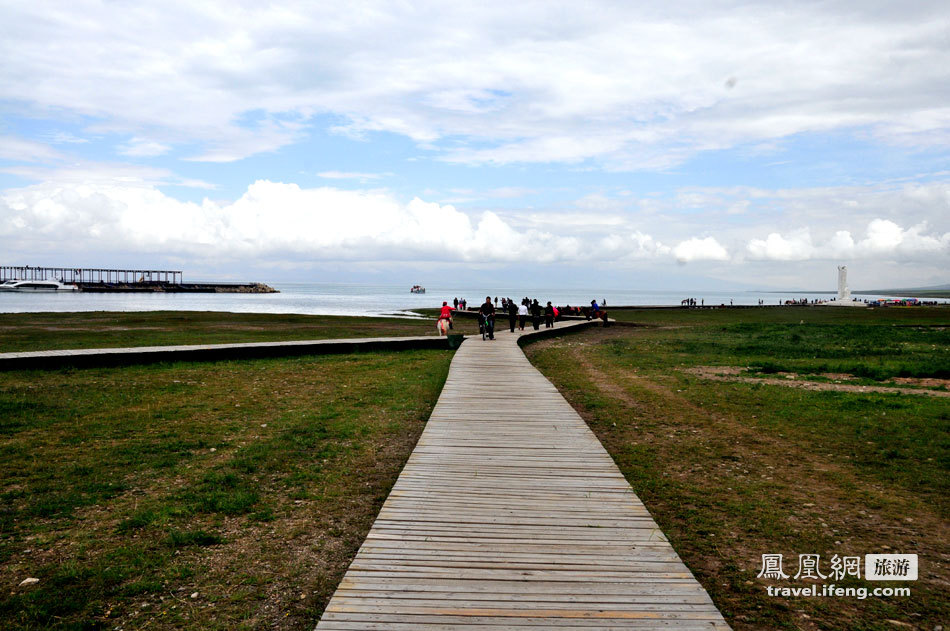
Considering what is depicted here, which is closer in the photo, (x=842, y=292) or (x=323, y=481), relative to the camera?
(x=323, y=481)

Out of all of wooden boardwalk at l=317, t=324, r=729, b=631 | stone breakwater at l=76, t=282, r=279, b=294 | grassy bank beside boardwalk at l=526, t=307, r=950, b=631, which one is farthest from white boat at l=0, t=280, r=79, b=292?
wooden boardwalk at l=317, t=324, r=729, b=631

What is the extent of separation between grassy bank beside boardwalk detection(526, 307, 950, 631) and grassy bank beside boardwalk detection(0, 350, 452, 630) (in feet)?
11.5

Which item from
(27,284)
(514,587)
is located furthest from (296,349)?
(27,284)

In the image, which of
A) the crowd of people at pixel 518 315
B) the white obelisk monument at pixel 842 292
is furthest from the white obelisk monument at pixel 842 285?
the crowd of people at pixel 518 315

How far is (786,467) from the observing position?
28.6ft

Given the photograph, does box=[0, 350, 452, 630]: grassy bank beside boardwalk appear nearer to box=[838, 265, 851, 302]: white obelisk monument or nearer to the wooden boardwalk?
the wooden boardwalk

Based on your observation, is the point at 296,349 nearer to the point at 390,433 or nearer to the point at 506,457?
the point at 390,433

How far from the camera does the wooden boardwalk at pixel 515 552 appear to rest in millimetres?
4172

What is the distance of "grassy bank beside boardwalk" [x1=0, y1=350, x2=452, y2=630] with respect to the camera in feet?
15.9

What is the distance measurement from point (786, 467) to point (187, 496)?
7.93 m

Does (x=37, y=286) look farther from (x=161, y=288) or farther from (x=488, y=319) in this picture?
(x=488, y=319)

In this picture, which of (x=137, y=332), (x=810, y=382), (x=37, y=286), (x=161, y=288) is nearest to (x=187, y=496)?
(x=810, y=382)

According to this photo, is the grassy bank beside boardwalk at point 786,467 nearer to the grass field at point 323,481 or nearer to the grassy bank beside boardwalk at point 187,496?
the grass field at point 323,481

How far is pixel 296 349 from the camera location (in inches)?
821
